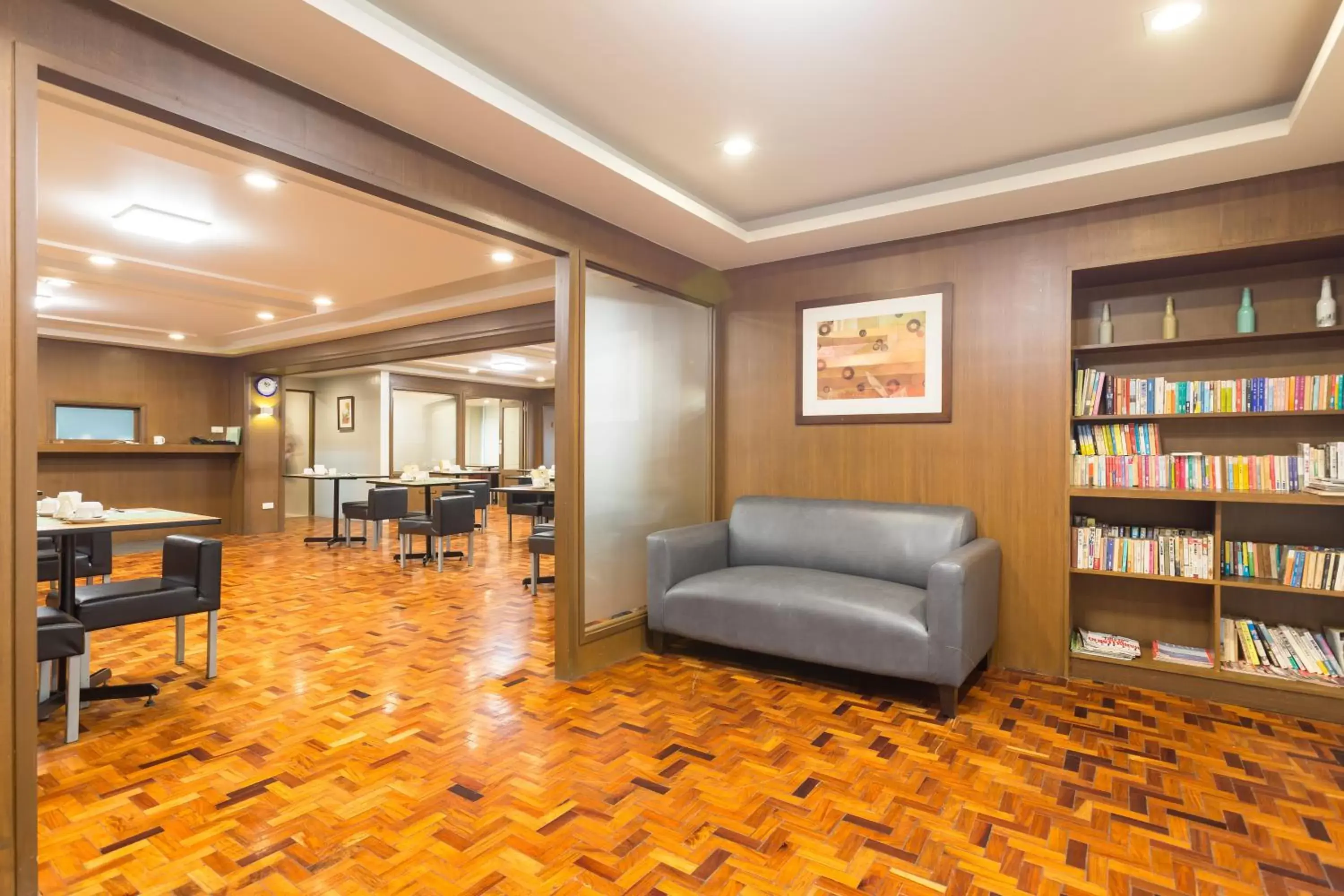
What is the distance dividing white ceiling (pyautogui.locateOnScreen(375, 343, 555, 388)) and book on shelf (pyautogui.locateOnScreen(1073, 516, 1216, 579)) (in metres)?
6.85

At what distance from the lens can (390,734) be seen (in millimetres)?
2893

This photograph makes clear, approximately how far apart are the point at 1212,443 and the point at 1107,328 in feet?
2.66

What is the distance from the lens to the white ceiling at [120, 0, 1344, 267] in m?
2.17

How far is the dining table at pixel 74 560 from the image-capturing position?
10.1 feet

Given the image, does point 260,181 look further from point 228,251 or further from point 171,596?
point 171,596

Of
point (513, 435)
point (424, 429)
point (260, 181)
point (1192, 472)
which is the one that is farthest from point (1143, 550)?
point (513, 435)

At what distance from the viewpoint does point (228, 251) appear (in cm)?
496

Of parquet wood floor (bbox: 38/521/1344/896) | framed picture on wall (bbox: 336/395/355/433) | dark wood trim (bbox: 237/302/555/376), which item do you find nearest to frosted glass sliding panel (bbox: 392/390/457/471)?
framed picture on wall (bbox: 336/395/355/433)

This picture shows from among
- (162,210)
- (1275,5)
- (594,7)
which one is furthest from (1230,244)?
(162,210)

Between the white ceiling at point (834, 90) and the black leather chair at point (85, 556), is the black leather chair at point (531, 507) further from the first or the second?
the white ceiling at point (834, 90)

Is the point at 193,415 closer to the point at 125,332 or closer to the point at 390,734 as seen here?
the point at 125,332

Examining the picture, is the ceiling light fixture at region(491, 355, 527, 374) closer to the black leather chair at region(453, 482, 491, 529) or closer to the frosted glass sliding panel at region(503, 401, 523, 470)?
the frosted glass sliding panel at region(503, 401, 523, 470)

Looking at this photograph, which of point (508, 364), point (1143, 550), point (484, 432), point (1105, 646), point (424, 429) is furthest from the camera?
point (484, 432)

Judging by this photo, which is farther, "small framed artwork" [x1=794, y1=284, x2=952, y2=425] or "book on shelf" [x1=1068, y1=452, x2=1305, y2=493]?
"small framed artwork" [x1=794, y1=284, x2=952, y2=425]
